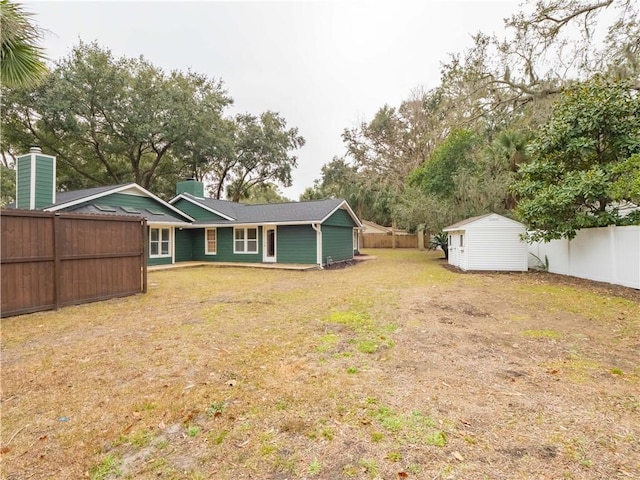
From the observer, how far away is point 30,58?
5191mm

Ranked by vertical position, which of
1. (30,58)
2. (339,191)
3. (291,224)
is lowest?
(291,224)

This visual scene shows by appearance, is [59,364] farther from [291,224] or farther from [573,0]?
[573,0]

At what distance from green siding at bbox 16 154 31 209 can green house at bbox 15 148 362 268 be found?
0.54 m

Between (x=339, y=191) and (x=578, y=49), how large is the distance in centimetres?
2238

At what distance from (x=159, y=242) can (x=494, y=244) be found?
1423 cm

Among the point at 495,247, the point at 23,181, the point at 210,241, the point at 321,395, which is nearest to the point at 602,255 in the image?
the point at 495,247

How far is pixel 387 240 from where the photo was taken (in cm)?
3212

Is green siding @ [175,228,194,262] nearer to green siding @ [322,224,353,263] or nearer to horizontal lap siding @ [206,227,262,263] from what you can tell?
horizontal lap siding @ [206,227,262,263]

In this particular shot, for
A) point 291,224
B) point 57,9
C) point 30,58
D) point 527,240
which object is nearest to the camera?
point 30,58

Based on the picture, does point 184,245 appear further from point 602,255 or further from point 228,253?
→ point 602,255

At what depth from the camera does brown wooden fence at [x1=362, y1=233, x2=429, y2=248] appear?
3161 centimetres

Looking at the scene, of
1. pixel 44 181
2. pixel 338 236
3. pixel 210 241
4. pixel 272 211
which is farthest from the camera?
pixel 210 241

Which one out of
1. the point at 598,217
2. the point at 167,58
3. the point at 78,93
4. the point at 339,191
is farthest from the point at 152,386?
→ the point at 339,191

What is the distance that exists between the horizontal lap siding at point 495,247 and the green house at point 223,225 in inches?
237
